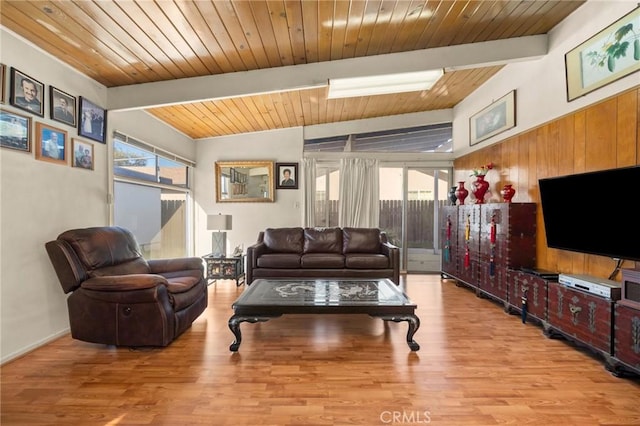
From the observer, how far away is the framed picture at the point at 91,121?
306 cm

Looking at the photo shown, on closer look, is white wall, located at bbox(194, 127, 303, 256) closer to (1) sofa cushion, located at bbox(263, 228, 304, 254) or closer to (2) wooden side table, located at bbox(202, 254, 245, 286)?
(1) sofa cushion, located at bbox(263, 228, 304, 254)

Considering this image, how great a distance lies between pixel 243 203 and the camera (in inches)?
230

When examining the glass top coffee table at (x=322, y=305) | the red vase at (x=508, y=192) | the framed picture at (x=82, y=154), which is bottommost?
the glass top coffee table at (x=322, y=305)

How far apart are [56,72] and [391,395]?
3862 millimetres

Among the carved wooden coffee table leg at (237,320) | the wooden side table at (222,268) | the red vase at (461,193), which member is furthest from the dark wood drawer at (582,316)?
the wooden side table at (222,268)

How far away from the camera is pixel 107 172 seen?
3410 millimetres

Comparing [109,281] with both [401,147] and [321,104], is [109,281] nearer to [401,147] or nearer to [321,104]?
[321,104]

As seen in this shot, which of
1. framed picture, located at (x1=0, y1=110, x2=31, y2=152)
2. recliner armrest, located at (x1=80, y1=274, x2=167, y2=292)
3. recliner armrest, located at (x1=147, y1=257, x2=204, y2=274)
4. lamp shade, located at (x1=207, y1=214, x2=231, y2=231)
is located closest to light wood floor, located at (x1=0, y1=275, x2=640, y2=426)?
recliner armrest, located at (x1=80, y1=274, x2=167, y2=292)

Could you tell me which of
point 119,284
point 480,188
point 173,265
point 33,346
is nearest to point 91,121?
point 173,265

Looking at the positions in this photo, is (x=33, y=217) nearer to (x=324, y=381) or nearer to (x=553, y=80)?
(x=324, y=381)

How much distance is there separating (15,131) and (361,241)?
4.06 meters

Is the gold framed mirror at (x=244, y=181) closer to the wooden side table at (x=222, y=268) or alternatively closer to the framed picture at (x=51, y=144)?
the wooden side table at (x=222, y=268)

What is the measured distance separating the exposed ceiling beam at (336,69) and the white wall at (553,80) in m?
0.22

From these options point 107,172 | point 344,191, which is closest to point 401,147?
point 344,191
